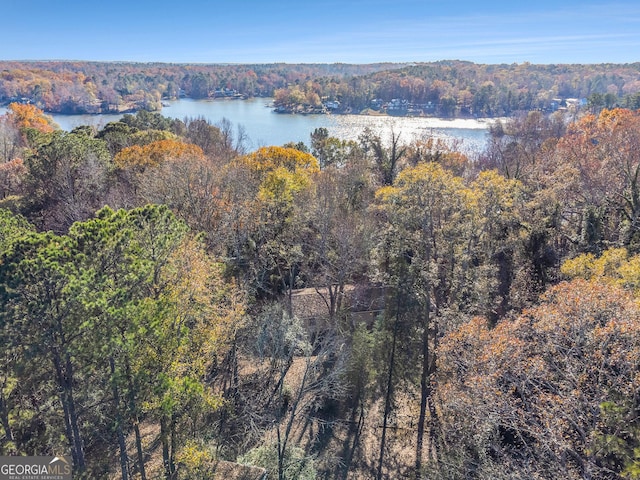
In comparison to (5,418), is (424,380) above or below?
below

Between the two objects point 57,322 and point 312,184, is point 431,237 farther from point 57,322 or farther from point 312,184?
point 57,322

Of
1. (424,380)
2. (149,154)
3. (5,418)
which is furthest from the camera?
(149,154)

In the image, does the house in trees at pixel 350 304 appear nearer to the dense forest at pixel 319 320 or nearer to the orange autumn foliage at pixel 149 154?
the dense forest at pixel 319 320

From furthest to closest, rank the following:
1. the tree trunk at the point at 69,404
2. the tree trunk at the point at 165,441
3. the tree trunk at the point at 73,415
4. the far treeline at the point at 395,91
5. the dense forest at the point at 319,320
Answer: the far treeline at the point at 395,91 < the tree trunk at the point at 165,441 < the tree trunk at the point at 73,415 < the tree trunk at the point at 69,404 < the dense forest at the point at 319,320

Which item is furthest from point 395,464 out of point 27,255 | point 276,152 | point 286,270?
point 276,152

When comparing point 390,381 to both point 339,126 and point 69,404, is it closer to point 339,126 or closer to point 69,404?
point 69,404

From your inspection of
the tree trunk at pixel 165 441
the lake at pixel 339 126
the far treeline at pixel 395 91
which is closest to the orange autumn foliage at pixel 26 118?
the lake at pixel 339 126

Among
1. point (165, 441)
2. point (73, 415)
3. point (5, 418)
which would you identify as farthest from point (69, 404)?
point (165, 441)

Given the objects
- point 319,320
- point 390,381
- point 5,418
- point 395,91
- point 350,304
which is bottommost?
point 390,381

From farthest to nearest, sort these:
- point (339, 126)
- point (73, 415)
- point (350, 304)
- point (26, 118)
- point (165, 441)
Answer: point (339, 126) → point (26, 118) → point (350, 304) → point (165, 441) → point (73, 415)
